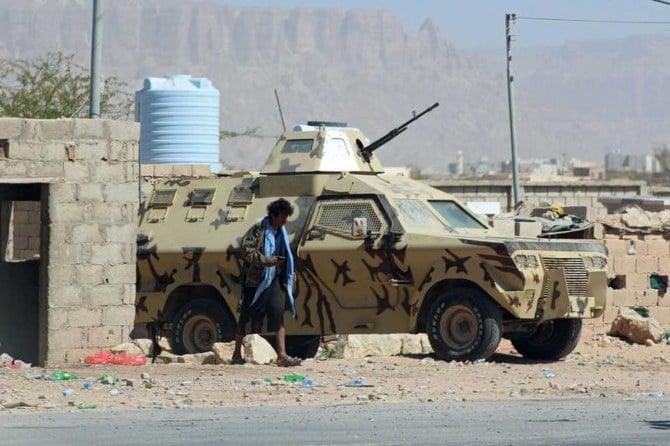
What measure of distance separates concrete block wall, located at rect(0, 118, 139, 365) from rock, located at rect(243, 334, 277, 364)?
48.9 inches

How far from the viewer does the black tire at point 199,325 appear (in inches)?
657

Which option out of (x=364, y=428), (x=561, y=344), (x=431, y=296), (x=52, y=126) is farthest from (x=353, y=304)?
(x=364, y=428)

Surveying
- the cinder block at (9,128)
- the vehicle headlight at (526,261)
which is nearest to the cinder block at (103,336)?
the cinder block at (9,128)

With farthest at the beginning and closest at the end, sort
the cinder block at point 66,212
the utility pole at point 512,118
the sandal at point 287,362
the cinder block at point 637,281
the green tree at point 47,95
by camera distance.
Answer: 1. the utility pole at point 512,118
2. the green tree at point 47,95
3. the cinder block at point 637,281
4. the cinder block at point 66,212
5. the sandal at point 287,362

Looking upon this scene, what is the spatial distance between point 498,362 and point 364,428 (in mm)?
5917

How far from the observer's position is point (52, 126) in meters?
15.2

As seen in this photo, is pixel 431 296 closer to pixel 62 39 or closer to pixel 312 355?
pixel 312 355

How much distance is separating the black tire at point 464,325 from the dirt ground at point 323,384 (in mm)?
176

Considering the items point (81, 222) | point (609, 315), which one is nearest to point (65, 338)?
point (81, 222)

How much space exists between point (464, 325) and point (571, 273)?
1.18 metres

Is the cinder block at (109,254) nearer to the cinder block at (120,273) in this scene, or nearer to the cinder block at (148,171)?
the cinder block at (120,273)

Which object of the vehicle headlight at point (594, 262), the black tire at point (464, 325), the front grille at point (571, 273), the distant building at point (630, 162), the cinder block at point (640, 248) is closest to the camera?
the black tire at point (464, 325)

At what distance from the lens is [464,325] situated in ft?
51.1

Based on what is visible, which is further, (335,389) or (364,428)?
(335,389)
